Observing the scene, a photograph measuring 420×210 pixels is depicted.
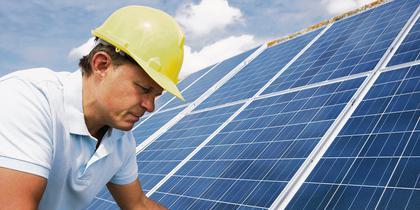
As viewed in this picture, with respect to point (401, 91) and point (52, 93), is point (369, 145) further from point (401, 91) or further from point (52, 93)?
point (52, 93)

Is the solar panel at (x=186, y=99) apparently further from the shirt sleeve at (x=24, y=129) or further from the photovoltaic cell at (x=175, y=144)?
the shirt sleeve at (x=24, y=129)

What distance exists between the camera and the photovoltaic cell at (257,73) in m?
10.4

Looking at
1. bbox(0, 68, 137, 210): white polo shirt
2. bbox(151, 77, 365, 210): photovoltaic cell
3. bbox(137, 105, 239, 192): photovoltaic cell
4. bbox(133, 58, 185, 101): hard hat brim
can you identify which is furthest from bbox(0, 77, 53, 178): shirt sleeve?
bbox(137, 105, 239, 192): photovoltaic cell

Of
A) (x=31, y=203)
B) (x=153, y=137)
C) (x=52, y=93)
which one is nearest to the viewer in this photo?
(x=31, y=203)

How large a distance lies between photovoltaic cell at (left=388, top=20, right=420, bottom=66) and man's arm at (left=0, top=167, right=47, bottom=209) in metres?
6.78

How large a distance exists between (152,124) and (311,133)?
7093 millimetres

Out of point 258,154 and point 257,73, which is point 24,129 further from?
point 257,73

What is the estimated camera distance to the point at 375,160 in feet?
15.9

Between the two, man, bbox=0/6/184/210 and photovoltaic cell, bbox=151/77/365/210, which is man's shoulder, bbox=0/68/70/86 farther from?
photovoltaic cell, bbox=151/77/365/210

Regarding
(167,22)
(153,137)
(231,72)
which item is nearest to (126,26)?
(167,22)

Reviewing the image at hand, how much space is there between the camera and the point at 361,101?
21.1 feet

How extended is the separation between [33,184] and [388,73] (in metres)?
6.59

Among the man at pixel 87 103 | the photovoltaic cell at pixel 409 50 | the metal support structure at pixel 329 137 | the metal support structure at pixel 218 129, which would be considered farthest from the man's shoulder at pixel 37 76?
the photovoltaic cell at pixel 409 50

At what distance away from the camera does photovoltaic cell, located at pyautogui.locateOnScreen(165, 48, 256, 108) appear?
13.3 metres
